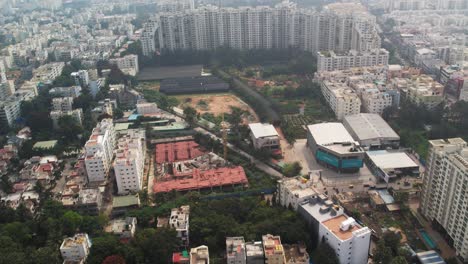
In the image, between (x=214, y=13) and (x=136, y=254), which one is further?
(x=214, y=13)

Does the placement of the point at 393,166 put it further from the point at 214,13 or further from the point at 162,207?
the point at 214,13

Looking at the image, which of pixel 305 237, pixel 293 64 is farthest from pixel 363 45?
pixel 305 237

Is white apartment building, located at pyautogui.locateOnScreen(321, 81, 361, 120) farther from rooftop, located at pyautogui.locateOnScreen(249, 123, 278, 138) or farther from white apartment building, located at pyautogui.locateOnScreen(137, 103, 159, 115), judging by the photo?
white apartment building, located at pyautogui.locateOnScreen(137, 103, 159, 115)

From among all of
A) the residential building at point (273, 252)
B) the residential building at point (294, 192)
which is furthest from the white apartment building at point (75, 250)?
the residential building at point (294, 192)

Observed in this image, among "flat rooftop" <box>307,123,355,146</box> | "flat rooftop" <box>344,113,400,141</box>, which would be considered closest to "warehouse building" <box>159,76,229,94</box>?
"flat rooftop" <box>344,113,400,141</box>

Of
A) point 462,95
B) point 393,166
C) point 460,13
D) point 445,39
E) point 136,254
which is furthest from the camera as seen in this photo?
point 460,13

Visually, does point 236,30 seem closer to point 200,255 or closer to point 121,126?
point 121,126
